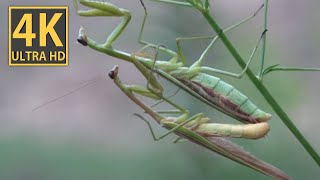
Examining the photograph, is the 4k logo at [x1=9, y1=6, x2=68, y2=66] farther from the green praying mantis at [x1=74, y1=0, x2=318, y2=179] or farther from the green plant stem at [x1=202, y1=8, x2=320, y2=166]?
the green plant stem at [x1=202, y1=8, x2=320, y2=166]

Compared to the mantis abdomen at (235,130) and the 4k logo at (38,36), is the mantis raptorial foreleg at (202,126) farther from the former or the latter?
the 4k logo at (38,36)

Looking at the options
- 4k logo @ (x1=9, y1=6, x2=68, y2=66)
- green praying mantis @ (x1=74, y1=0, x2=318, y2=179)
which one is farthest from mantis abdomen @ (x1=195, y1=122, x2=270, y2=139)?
4k logo @ (x1=9, y1=6, x2=68, y2=66)

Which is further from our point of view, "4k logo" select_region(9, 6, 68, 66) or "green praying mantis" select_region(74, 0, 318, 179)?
"4k logo" select_region(9, 6, 68, 66)

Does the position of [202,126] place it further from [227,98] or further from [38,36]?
[38,36]

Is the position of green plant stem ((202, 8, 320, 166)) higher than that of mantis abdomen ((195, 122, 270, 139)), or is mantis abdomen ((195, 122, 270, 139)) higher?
green plant stem ((202, 8, 320, 166))

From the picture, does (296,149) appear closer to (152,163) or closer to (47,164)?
(152,163)

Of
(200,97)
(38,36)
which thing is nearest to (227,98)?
(200,97)

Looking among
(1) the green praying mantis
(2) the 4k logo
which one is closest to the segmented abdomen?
(1) the green praying mantis

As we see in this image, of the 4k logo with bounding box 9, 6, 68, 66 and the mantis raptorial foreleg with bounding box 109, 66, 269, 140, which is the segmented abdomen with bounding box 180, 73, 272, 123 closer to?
the mantis raptorial foreleg with bounding box 109, 66, 269, 140
